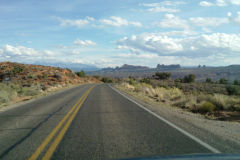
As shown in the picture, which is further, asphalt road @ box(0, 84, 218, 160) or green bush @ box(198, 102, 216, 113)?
green bush @ box(198, 102, 216, 113)

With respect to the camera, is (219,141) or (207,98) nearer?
(219,141)

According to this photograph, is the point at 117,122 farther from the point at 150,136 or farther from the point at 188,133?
the point at 188,133

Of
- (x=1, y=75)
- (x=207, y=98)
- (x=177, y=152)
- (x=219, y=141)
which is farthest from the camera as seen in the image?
(x=1, y=75)

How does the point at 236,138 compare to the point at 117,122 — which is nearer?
the point at 236,138

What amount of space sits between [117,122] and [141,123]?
94 cm

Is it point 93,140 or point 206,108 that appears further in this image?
point 206,108

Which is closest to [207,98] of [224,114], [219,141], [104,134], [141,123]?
[224,114]

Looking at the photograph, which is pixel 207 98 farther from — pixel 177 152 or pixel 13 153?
pixel 13 153

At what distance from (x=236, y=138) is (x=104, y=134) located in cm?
384

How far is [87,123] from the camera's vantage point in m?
8.05

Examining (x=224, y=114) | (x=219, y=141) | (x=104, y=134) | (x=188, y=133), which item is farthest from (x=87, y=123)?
(x=224, y=114)

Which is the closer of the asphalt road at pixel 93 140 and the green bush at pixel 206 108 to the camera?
the asphalt road at pixel 93 140

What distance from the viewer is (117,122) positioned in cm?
819

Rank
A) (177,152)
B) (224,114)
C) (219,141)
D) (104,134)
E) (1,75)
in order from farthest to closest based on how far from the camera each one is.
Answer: (1,75) < (224,114) < (104,134) < (219,141) < (177,152)
